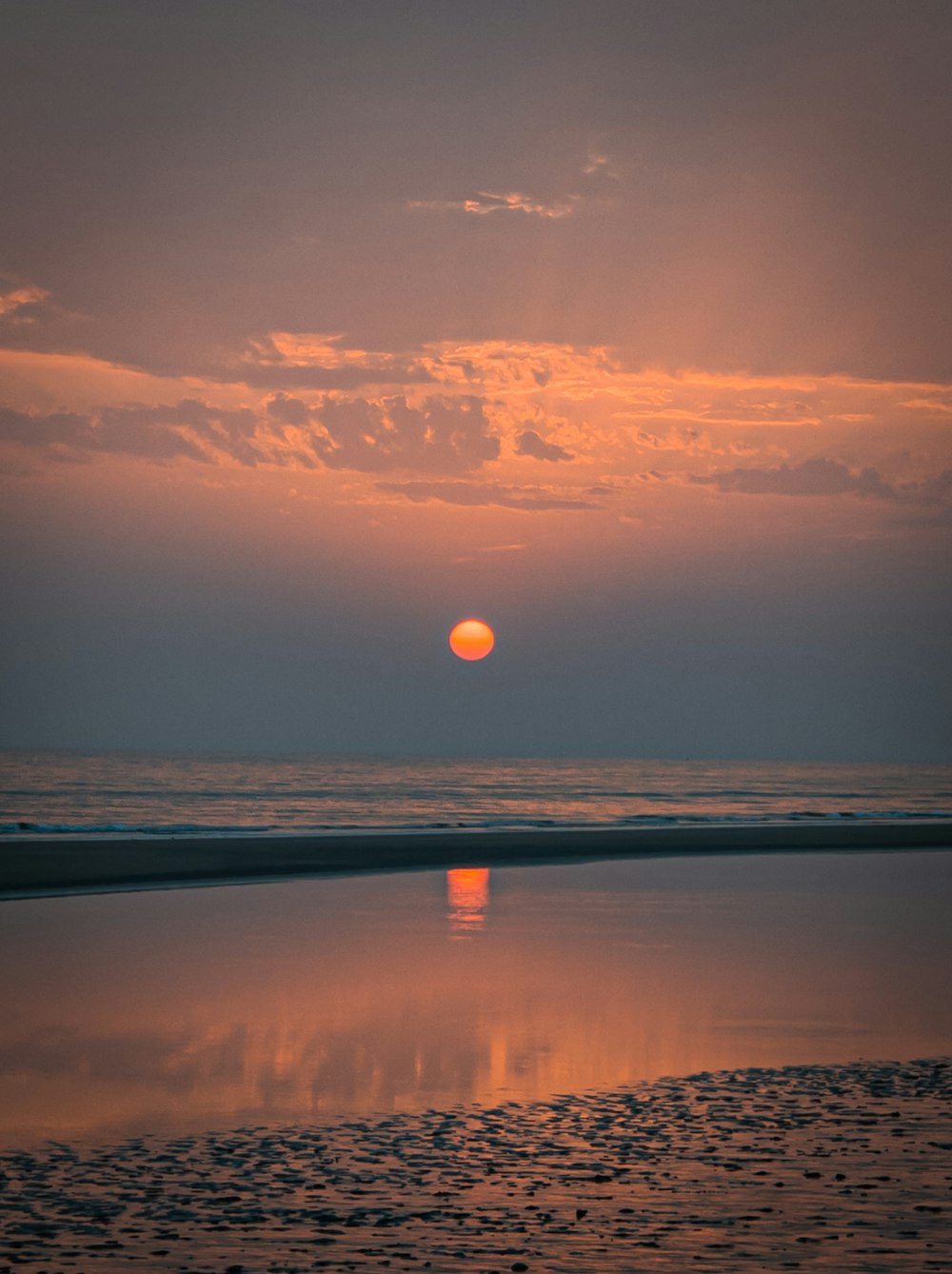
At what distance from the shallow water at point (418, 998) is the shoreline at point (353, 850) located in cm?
477

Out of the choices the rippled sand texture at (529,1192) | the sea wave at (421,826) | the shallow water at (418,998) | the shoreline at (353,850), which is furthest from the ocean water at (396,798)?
the rippled sand texture at (529,1192)

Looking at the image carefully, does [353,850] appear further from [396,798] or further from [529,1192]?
[396,798]

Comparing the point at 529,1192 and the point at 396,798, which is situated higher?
the point at 396,798

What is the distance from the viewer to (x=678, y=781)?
12712 centimetres

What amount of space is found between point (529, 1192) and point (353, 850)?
34.5 meters

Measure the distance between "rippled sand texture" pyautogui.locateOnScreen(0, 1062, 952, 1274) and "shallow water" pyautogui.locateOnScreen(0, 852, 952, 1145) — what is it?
991 mm

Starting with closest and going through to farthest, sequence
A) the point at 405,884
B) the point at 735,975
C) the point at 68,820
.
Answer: the point at 735,975 → the point at 405,884 → the point at 68,820

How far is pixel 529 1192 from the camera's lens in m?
8.66

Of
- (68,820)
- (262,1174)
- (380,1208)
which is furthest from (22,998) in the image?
(68,820)

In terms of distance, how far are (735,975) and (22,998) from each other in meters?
9.16

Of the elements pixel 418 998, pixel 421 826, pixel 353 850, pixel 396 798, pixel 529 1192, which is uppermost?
pixel 396 798

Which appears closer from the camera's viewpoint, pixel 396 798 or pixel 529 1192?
pixel 529 1192

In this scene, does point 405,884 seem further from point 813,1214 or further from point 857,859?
point 813,1214

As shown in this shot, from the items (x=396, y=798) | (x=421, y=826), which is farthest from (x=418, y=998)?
(x=396, y=798)
